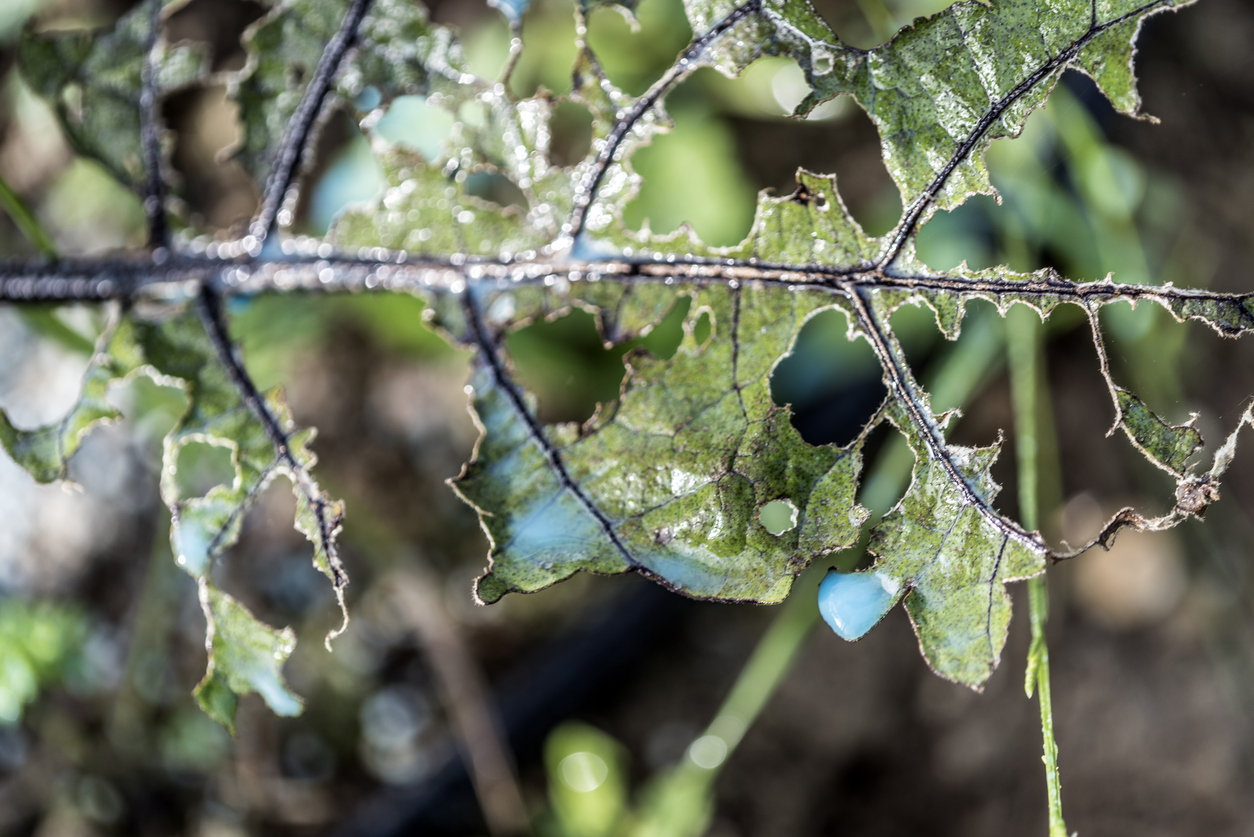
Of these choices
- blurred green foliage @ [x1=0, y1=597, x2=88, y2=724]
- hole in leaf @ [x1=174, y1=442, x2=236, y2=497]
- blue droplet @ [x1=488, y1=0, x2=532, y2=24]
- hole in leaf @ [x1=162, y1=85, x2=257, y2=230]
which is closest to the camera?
blue droplet @ [x1=488, y1=0, x2=532, y2=24]

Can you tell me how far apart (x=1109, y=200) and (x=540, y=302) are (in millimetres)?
967

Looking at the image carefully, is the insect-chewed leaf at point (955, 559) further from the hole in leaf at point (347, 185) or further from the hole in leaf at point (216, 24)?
→ the hole in leaf at point (216, 24)

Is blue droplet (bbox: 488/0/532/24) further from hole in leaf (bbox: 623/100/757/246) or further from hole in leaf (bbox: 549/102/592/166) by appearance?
hole in leaf (bbox: 549/102/592/166)

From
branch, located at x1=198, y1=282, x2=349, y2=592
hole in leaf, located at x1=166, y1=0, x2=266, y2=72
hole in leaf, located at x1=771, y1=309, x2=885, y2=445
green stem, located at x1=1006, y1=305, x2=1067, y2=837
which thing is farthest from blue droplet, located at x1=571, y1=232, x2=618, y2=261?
hole in leaf, located at x1=166, y1=0, x2=266, y2=72

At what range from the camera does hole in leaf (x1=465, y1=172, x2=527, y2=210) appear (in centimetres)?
127

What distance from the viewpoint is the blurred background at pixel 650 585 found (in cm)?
120

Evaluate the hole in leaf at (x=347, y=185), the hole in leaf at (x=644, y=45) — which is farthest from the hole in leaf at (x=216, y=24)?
the hole in leaf at (x=644, y=45)

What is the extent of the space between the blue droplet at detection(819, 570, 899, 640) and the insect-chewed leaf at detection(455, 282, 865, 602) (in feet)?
0.08

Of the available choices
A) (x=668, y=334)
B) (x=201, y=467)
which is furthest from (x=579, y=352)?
(x=201, y=467)

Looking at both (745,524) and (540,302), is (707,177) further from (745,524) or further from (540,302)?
(745,524)

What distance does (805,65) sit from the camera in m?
0.51

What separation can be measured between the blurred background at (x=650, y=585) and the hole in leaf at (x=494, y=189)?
0.12 meters

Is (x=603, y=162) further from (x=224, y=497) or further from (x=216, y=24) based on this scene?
(x=216, y=24)

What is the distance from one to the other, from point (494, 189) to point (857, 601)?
106 centimetres
